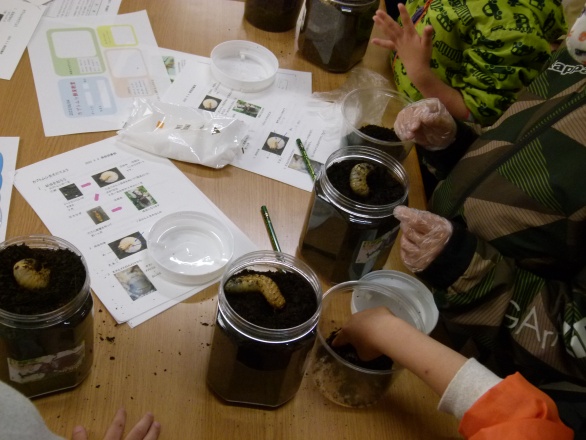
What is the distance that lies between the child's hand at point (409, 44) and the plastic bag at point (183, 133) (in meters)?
0.38

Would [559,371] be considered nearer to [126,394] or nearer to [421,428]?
[421,428]

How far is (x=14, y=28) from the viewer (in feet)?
3.75

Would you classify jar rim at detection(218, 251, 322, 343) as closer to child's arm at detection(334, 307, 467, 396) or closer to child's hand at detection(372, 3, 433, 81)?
child's arm at detection(334, 307, 467, 396)

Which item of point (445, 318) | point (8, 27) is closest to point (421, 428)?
point (445, 318)

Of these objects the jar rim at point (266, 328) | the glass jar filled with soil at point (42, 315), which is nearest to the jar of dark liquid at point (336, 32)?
the jar rim at point (266, 328)

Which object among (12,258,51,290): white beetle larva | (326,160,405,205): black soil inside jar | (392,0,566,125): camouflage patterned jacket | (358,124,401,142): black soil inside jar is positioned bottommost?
(358,124,401,142): black soil inside jar

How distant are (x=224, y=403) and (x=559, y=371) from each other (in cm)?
47

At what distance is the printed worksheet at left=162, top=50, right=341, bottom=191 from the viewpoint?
1014 millimetres

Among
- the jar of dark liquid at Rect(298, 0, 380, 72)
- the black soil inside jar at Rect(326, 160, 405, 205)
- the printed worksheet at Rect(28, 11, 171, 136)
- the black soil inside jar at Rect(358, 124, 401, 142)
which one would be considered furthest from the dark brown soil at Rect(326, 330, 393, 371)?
the jar of dark liquid at Rect(298, 0, 380, 72)

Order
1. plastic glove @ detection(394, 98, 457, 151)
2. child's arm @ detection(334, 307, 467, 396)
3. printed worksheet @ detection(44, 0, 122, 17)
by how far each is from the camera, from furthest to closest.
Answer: printed worksheet @ detection(44, 0, 122, 17) → plastic glove @ detection(394, 98, 457, 151) → child's arm @ detection(334, 307, 467, 396)

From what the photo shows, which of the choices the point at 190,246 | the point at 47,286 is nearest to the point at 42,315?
the point at 47,286

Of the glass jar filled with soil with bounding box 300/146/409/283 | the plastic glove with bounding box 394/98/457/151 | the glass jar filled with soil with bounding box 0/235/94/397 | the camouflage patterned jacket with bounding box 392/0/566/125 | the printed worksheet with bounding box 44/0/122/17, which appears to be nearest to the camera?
the glass jar filled with soil with bounding box 0/235/94/397

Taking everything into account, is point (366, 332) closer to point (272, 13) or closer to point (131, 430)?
point (131, 430)

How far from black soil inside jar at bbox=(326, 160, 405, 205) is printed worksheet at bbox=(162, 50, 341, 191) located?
17 cm
